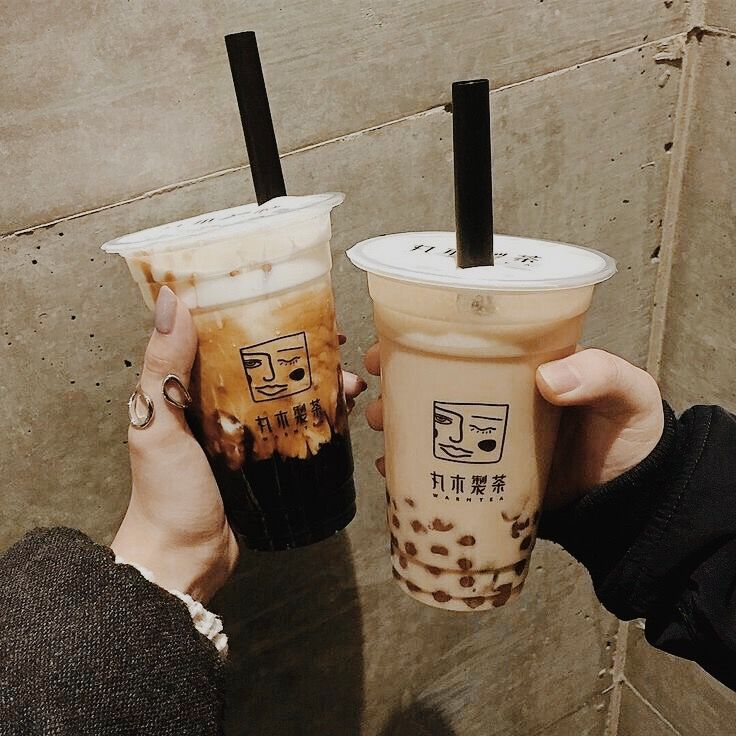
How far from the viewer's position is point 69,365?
865mm

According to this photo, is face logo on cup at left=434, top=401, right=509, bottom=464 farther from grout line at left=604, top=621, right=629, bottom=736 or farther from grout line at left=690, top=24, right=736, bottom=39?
grout line at left=604, top=621, right=629, bottom=736

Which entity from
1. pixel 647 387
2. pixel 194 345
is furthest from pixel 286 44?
pixel 647 387

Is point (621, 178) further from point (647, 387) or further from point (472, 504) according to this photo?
point (472, 504)

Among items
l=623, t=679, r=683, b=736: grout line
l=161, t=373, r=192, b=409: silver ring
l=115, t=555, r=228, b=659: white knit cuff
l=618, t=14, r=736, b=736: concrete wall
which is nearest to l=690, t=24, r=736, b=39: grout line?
l=618, t=14, r=736, b=736: concrete wall

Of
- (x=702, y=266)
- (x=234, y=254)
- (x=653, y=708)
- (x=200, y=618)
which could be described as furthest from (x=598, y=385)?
(x=653, y=708)

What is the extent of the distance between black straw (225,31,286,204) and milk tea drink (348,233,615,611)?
0.12 meters

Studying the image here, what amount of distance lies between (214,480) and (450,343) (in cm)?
30

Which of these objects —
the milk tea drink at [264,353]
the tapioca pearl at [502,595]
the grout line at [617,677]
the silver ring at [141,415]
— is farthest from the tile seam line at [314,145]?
the grout line at [617,677]

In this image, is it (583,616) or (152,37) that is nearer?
(152,37)

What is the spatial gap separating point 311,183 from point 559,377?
435 millimetres

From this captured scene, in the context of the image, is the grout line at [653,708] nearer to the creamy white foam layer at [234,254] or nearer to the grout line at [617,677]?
the grout line at [617,677]

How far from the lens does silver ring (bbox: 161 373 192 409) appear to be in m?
0.69

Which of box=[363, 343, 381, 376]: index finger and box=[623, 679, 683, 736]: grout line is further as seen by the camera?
box=[623, 679, 683, 736]: grout line

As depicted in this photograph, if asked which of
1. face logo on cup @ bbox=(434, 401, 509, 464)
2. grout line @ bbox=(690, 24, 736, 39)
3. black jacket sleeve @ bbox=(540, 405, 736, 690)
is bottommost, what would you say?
black jacket sleeve @ bbox=(540, 405, 736, 690)
